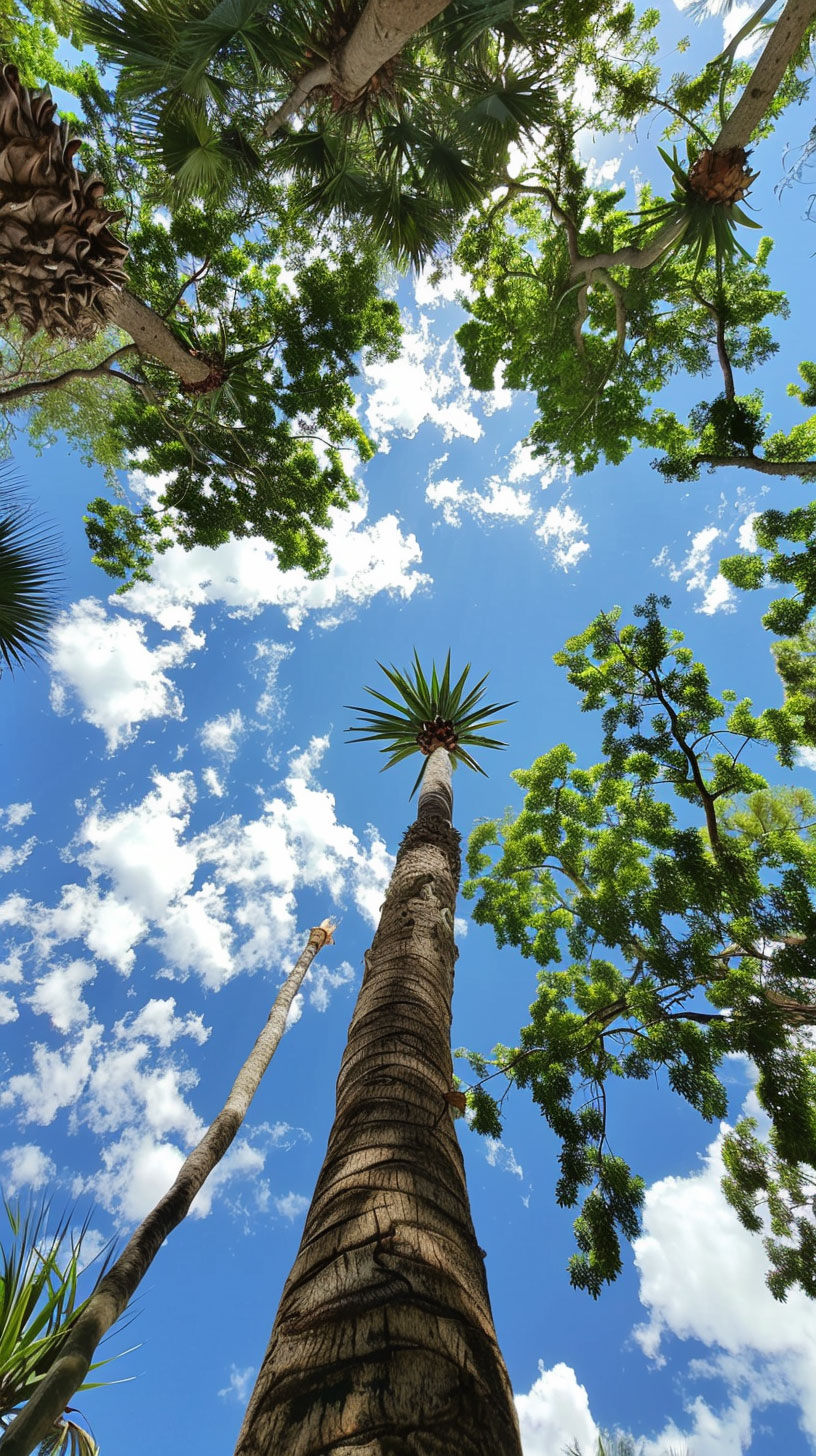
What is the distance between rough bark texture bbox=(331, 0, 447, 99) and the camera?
3859 millimetres

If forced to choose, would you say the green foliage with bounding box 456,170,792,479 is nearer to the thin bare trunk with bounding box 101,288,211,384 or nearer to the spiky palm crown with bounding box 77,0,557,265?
the spiky palm crown with bounding box 77,0,557,265

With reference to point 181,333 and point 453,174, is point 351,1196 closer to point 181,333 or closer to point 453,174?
point 181,333

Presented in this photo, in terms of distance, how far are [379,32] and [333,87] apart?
200cm

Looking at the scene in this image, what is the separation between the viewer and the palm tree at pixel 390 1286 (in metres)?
0.81

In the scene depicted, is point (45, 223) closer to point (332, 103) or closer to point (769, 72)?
point (332, 103)

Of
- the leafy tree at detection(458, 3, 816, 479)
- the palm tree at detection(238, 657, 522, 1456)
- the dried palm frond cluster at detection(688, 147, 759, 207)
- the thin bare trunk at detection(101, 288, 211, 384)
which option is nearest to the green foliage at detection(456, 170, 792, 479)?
the leafy tree at detection(458, 3, 816, 479)

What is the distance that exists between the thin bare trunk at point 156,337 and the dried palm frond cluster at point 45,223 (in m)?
2.70

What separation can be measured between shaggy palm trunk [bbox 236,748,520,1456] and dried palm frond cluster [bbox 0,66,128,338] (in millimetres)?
3742

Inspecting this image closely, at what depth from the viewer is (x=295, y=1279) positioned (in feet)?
3.92

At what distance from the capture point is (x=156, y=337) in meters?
6.05

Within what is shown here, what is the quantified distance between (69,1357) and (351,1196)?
3119mm

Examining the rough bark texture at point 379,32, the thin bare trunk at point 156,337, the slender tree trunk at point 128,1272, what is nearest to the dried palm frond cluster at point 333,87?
the rough bark texture at point 379,32

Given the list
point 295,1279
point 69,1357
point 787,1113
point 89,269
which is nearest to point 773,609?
point 787,1113

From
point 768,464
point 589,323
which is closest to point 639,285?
point 589,323
